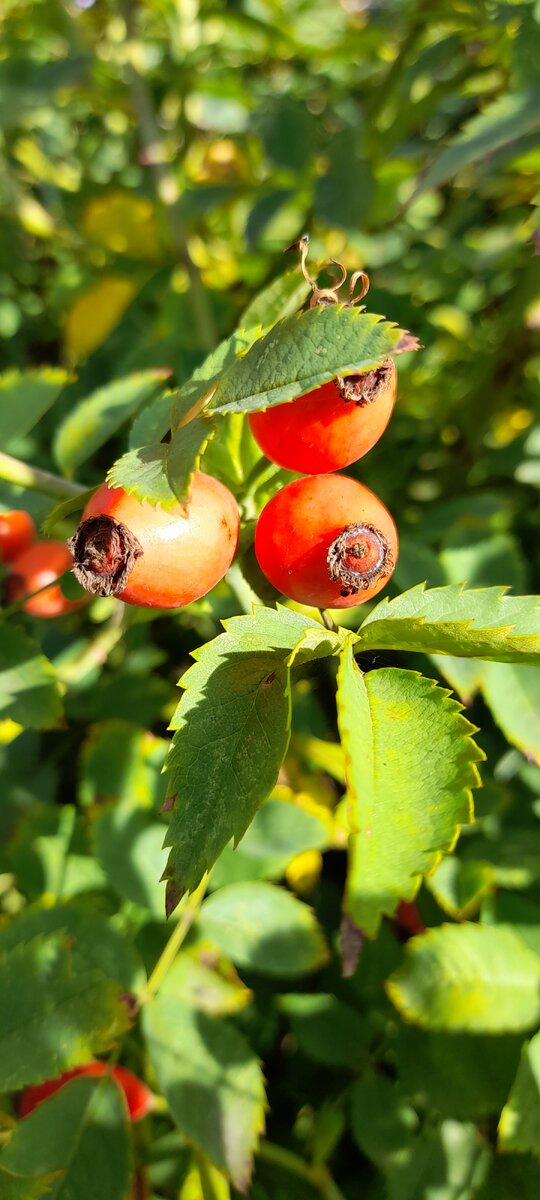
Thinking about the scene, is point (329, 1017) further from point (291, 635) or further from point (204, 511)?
point (204, 511)

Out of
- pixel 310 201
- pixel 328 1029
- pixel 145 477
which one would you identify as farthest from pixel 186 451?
pixel 310 201

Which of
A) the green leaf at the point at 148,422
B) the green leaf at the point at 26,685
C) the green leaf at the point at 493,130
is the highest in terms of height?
the green leaf at the point at 148,422

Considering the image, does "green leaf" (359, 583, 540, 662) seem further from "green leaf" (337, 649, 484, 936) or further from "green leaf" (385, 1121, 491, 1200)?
"green leaf" (385, 1121, 491, 1200)

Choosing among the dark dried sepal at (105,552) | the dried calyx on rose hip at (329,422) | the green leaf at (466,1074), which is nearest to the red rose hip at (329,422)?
the dried calyx on rose hip at (329,422)

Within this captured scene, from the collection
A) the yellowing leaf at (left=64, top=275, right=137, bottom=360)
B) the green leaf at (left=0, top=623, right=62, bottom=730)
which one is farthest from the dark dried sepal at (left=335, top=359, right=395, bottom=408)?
the yellowing leaf at (left=64, top=275, right=137, bottom=360)

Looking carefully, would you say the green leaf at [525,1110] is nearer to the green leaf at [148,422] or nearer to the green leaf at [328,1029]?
the green leaf at [328,1029]

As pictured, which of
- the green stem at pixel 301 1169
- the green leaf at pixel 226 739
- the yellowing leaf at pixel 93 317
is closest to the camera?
the green leaf at pixel 226 739

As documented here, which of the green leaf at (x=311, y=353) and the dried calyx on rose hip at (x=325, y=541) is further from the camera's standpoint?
the dried calyx on rose hip at (x=325, y=541)

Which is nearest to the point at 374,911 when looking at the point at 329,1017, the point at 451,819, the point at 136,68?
the point at 451,819
